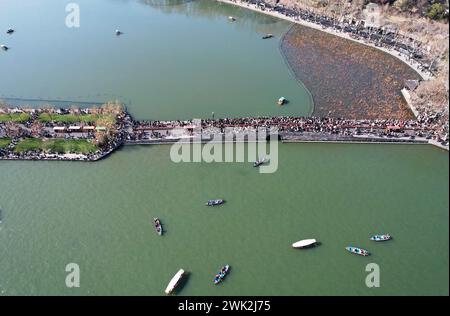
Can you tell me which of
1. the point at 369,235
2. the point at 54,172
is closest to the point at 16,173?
the point at 54,172

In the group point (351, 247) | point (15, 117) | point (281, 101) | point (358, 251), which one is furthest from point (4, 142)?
point (358, 251)

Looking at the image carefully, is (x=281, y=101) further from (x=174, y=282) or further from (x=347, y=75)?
(x=174, y=282)

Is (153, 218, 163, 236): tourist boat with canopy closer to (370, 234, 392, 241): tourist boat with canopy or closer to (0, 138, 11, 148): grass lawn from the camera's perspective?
(370, 234, 392, 241): tourist boat with canopy

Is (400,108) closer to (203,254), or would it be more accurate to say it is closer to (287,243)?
(287,243)

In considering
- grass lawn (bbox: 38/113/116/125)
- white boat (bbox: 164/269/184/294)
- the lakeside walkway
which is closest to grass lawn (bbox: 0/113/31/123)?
the lakeside walkway

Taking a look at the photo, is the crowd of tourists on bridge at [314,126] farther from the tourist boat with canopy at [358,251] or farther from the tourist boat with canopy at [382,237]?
the tourist boat with canopy at [358,251]
